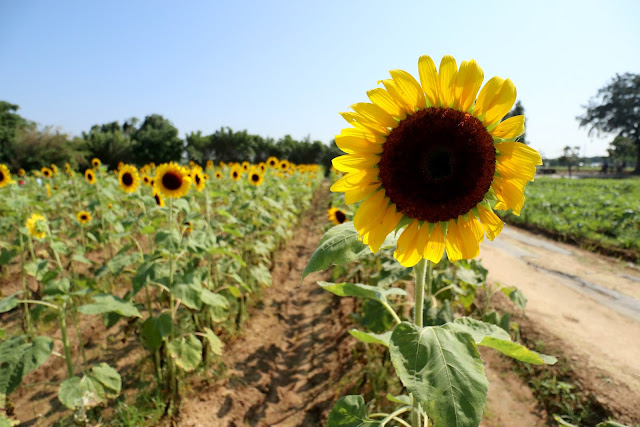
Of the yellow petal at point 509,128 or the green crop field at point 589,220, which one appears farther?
the green crop field at point 589,220

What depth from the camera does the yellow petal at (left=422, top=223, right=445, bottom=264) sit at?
1.22 m

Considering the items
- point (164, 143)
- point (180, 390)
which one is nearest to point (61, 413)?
point (180, 390)

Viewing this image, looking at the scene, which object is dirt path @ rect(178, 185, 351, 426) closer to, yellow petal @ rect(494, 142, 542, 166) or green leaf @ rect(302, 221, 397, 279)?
green leaf @ rect(302, 221, 397, 279)

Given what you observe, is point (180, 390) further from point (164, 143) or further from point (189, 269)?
point (164, 143)

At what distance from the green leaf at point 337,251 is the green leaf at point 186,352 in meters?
2.20

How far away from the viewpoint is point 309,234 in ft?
33.7

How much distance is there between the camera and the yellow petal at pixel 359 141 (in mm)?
1198

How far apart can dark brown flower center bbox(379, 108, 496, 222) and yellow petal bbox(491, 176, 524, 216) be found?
0.05 meters

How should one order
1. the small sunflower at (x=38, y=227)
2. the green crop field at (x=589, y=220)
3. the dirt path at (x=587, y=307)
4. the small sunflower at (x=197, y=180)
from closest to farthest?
the dirt path at (x=587, y=307) < the small sunflower at (x=38, y=227) < the small sunflower at (x=197, y=180) < the green crop field at (x=589, y=220)

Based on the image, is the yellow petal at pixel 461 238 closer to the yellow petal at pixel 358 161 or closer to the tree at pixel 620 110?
the yellow petal at pixel 358 161

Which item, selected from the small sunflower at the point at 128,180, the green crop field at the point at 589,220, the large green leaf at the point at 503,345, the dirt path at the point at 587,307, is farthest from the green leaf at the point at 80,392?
the green crop field at the point at 589,220

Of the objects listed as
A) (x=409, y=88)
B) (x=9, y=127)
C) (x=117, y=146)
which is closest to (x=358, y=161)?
(x=409, y=88)

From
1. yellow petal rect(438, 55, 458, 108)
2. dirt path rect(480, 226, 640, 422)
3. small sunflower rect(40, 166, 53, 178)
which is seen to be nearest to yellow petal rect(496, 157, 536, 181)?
yellow petal rect(438, 55, 458, 108)

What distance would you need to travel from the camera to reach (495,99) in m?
1.11
